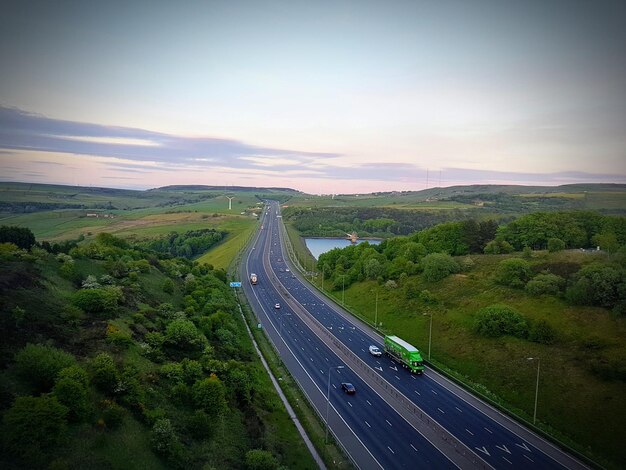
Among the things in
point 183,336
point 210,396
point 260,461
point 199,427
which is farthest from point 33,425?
point 183,336

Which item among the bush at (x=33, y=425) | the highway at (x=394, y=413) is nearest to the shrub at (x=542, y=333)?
the highway at (x=394, y=413)

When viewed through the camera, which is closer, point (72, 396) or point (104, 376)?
point (72, 396)

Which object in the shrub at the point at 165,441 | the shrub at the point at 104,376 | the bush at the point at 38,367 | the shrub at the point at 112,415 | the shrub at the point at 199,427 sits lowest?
the shrub at the point at 199,427

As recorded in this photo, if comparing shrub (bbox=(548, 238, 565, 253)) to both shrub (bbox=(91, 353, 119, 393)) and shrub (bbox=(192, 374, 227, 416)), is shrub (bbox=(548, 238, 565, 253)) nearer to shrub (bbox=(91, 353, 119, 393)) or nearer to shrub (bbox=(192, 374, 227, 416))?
shrub (bbox=(192, 374, 227, 416))

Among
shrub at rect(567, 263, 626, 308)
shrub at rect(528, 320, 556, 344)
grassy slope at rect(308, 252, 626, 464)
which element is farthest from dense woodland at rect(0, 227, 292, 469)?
shrub at rect(567, 263, 626, 308)

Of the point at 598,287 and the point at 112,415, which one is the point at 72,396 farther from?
the point at 598,287

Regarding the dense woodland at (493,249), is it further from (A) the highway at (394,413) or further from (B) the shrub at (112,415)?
(B) the shrub at (112,415)

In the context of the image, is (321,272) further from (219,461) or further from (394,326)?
(219,461)
